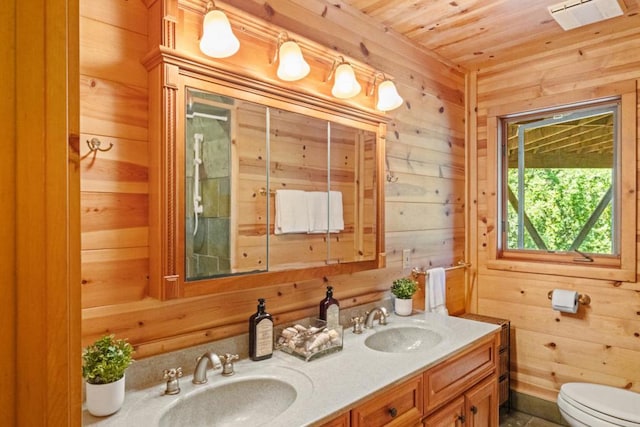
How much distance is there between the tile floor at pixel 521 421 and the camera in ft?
8.20

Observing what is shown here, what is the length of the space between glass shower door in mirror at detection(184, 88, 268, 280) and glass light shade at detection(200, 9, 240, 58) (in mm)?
148

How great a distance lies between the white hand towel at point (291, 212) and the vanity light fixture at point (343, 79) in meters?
0.50

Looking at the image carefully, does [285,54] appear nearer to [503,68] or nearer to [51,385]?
[51,385]

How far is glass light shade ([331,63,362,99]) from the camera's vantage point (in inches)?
71.7

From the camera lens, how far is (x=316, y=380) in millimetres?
1346

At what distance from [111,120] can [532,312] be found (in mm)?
2615

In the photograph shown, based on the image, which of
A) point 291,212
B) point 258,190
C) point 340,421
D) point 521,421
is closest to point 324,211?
point 291,212

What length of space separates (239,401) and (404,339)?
96cm

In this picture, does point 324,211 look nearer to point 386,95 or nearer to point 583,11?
point 386,95

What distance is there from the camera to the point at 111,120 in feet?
4.11

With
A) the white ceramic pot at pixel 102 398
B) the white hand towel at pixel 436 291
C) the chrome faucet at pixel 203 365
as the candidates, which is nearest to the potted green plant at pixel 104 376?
the white ceramic pot at pixel 102 398

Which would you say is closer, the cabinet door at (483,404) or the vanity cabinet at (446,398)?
the vanity cabinet at (446,398)

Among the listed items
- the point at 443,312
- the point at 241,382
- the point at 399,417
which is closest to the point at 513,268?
the point at 443,312

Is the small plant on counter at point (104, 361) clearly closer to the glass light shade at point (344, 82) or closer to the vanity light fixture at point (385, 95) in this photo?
the glass light shade at point (344, 82)
